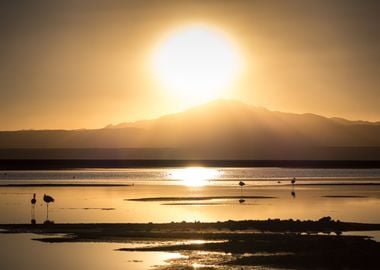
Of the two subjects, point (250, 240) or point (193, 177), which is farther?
point (193, 177)

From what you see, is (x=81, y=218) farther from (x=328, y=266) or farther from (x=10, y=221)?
(x=328, y=266)

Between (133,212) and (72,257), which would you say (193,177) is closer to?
(133,212)

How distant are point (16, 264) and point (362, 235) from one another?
1422cm

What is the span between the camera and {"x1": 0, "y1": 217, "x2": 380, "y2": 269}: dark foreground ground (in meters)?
23.7

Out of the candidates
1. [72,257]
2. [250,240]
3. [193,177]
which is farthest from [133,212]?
[193,177]

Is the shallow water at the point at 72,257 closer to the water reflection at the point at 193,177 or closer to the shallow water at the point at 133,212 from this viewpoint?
the shallow water at the point at 133,212

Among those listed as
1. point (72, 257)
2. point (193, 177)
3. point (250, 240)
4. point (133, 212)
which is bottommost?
point (72, 257)

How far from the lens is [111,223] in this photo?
34.4 metres

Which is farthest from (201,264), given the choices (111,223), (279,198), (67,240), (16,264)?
(279,198)

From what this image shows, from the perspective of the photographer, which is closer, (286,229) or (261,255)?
(261,255)

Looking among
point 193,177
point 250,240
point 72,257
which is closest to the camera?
point 72,257

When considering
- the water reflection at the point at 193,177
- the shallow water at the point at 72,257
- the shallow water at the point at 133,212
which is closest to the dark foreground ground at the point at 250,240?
the shallow water at the point at 72,257

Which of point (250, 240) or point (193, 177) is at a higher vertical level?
point (193, 177)

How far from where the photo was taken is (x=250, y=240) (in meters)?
28.6
